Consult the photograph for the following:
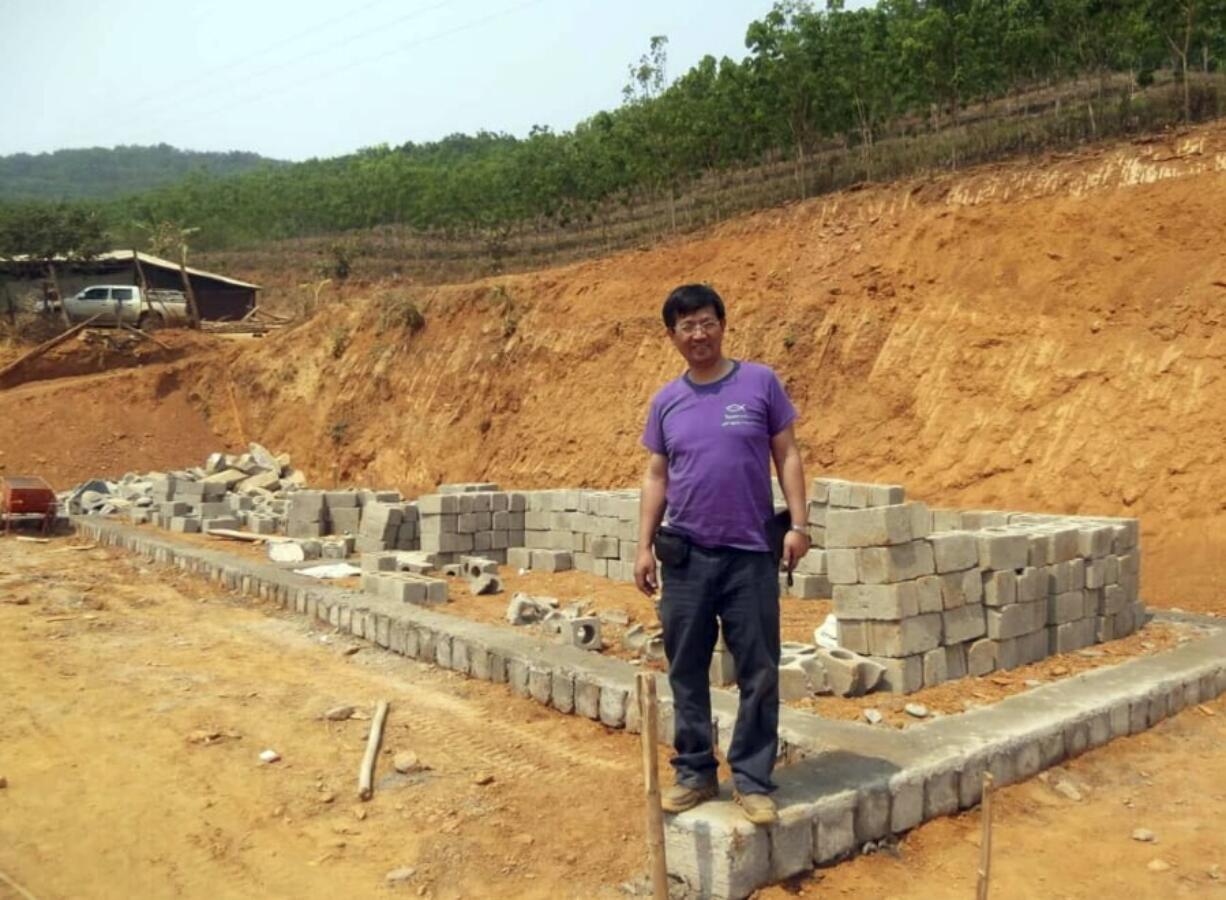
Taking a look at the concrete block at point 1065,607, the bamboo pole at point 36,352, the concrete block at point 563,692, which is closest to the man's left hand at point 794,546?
the concrete block at point 563,692

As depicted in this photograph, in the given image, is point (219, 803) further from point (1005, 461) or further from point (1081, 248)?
point (1081, 248)

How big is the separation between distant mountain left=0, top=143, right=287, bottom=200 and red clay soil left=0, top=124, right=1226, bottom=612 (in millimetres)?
95745

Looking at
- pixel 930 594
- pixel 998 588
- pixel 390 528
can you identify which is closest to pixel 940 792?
pixel 930 594

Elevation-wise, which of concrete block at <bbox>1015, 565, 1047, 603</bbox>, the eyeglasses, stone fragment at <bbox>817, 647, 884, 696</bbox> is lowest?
stone fragment at <bbox>817, 647, 884, 696</bbox>

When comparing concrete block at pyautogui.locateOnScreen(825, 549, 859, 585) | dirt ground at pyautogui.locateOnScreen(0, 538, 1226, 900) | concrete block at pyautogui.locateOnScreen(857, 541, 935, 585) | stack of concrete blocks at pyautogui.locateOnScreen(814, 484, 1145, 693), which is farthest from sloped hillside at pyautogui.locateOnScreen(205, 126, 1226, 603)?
dirt ground at pyautogui.locateOnScreen(0, 538, 1226, 900)

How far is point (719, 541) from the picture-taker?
13.9 ft

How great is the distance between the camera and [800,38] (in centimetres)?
2309

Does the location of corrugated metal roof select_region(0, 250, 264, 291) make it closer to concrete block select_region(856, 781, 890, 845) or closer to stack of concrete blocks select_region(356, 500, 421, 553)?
stack of concrete blocks select_region(356, 500, 421, 553)

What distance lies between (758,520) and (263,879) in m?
2.75

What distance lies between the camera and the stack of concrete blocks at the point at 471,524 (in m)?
13.2

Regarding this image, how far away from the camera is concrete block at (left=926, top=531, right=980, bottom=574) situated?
22.7ft

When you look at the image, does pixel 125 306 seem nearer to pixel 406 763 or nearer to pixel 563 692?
pixel 563 692

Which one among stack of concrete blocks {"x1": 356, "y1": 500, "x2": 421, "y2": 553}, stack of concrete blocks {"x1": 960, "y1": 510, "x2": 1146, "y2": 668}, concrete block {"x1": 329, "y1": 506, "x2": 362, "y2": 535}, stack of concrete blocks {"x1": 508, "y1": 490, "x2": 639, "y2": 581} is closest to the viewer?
stack of concrete blocks {"x1": 960, "y1": 510, "x2": 1146, "y2": 668}

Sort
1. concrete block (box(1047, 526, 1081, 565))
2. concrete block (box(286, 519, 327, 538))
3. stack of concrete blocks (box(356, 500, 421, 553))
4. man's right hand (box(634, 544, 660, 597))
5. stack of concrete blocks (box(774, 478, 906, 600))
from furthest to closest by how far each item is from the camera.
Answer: concrete block (box(286, 519, 327, 538)) < stack of concrete blocks (box(356, 500, 421, 553)) < stack of concrete blocks (box(774, 478, 906, 600)) < concrete block (box(1047, 526, 1081, 565)) < man's right hand (box(634, 544, 660, 597))
